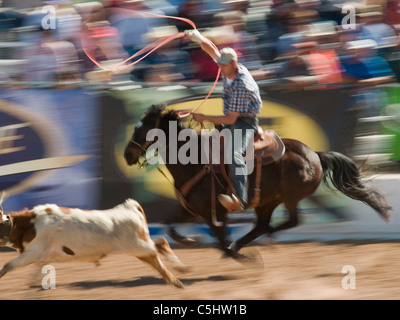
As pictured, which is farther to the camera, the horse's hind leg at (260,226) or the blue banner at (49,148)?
the blue banner at (49,148)

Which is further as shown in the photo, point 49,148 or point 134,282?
point 49,148

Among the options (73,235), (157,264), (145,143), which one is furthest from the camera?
(145,143)

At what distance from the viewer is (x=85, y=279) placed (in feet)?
20.1

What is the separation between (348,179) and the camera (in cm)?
654

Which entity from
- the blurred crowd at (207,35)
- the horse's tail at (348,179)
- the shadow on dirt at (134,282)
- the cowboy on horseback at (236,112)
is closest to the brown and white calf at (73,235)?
the shadow on dirt at (134,282)

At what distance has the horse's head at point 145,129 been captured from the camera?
612 centimetres

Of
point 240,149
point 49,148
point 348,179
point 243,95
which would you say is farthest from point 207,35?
point 348,179

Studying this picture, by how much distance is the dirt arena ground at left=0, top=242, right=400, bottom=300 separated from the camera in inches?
219

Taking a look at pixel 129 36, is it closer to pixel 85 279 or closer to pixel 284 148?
pixel 284 148

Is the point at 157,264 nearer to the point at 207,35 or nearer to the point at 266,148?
Result: the point at 266,148

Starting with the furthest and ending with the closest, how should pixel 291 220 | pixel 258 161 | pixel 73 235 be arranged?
pixel 291 220
pixel 258 161
pixel 73 235

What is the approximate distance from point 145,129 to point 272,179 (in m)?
1.26

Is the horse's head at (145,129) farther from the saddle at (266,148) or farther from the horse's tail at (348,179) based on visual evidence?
the horse's tail at (348,179)

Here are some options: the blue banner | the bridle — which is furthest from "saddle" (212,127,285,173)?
the blue banner
